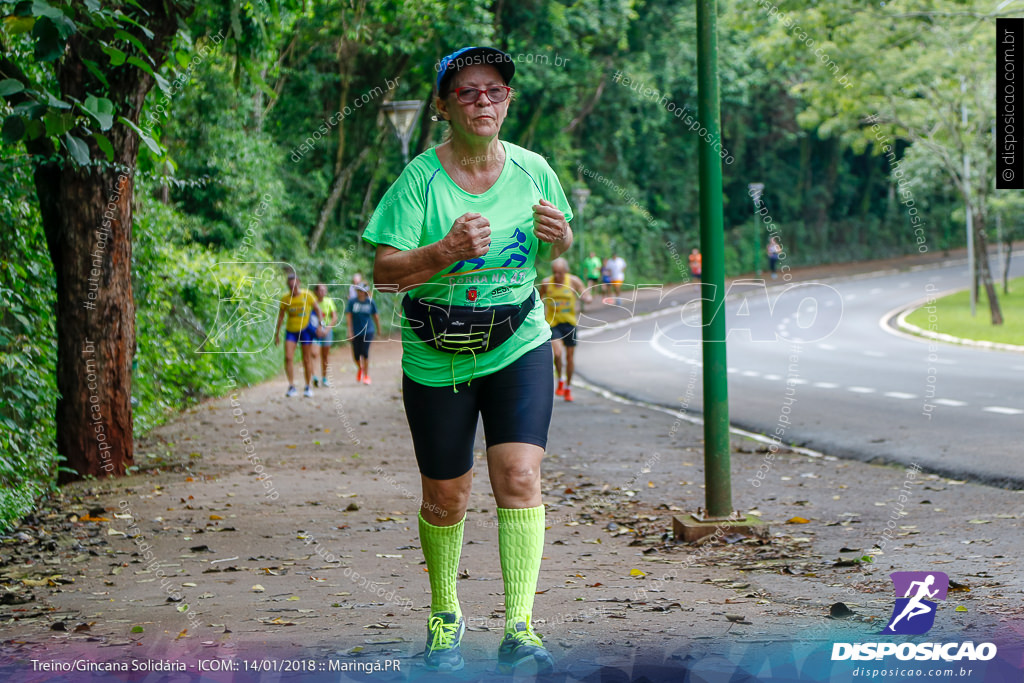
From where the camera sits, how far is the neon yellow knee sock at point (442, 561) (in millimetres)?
4176

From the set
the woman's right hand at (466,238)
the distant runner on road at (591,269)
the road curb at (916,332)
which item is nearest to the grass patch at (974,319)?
the road curb at (916,332)

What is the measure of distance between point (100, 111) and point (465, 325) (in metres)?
2.07

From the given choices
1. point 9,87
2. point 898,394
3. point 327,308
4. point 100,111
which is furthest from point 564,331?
Result: point 9,87

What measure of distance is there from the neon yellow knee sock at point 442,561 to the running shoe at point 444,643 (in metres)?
0.04

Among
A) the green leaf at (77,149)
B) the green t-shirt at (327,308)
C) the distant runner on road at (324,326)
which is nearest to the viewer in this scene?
the green leaf at (77,149)

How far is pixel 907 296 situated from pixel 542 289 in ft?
81.0

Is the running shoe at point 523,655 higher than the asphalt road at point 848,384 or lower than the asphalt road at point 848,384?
higher

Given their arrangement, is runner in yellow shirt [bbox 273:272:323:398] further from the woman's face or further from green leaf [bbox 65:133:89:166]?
the woman's face

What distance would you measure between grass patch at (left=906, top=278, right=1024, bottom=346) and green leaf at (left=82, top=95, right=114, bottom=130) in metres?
16.8

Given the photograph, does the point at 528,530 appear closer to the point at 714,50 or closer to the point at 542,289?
the point at 714,50

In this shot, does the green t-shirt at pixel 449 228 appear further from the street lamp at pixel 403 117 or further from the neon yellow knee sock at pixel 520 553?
the street lamp at pixel 403 117

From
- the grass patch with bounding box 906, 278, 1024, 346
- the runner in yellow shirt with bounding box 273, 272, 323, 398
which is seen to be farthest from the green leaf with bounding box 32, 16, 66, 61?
the grass patch with bounding box 906, 278, 1024, 346

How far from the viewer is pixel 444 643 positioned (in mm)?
4031

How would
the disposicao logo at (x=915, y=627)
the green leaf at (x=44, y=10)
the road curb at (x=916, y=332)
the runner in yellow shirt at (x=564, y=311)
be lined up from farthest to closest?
the road curb at (x=916, y=332)
the runner in yellow shirt at (x=564, y=311)
the green leaf at (x=44, y=10)
the disposicao logo at (x=915, y=627)
